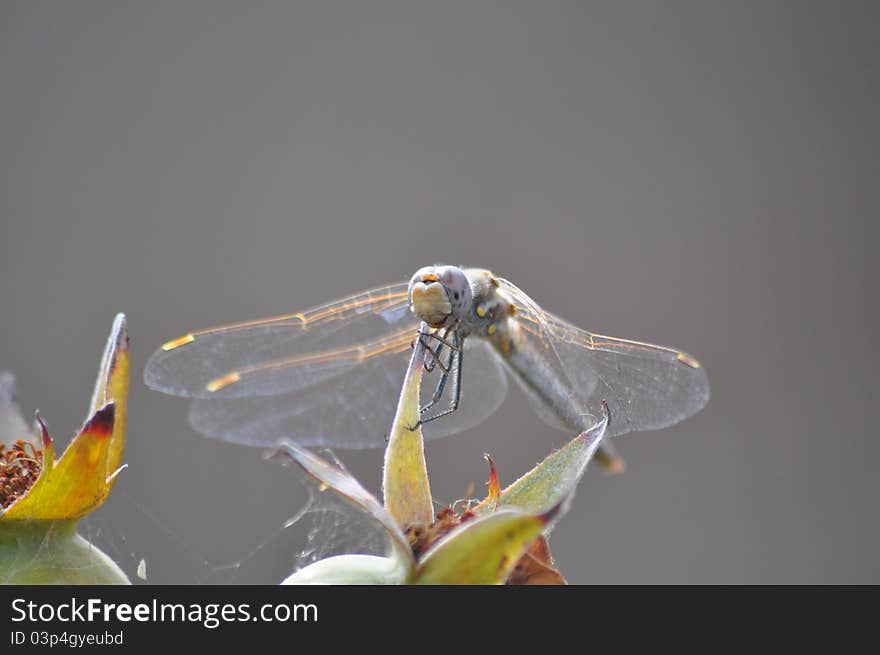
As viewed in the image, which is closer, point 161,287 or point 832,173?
point 161,287

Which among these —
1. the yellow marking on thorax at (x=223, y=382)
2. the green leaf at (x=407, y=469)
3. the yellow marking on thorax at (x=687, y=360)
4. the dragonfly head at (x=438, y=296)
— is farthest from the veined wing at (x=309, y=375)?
the green leaf at (x=407, y=469)

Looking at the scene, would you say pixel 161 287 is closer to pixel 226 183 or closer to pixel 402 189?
pixel 226 183

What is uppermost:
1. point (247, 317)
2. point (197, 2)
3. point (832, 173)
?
point (197, 2)

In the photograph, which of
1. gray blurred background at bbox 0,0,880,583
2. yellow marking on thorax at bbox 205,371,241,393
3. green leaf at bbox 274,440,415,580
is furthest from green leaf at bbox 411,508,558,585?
gray blurred background at bbox 0,0,880,583

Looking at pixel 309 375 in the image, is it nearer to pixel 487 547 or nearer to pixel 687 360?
pixel 687 360

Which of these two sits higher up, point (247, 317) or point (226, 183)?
point (226, 183)

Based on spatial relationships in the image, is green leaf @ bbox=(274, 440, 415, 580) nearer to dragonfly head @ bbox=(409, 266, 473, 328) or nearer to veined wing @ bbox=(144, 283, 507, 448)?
dragonfly head @ bbox=(409, 266, 473, 328)

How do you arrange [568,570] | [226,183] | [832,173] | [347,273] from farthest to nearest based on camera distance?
1. [832,173]
2. [226,183]
3. [347,273]
4. [568,570]

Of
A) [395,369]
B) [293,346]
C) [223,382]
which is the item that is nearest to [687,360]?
[395,369]
